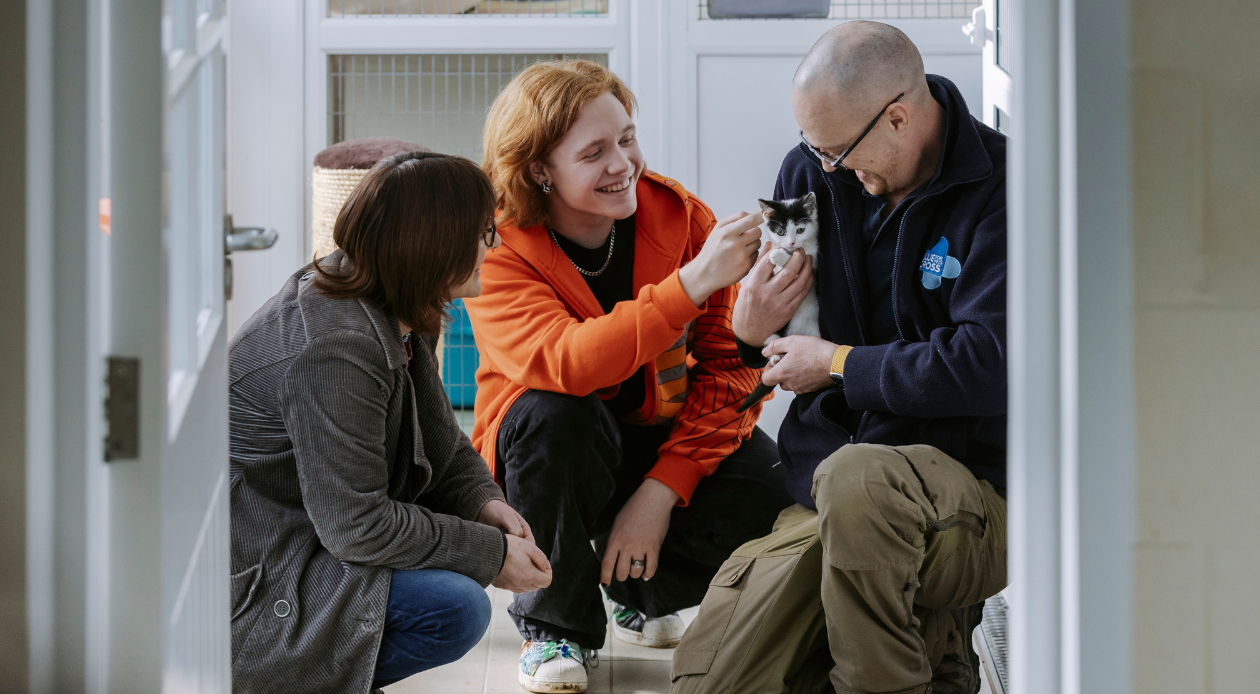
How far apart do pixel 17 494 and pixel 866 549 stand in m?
1.04

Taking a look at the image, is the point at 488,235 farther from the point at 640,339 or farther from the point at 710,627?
the point at 710,627

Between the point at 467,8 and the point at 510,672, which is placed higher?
the point at 467,8

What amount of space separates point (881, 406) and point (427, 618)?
73 cm

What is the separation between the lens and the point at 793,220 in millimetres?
1755

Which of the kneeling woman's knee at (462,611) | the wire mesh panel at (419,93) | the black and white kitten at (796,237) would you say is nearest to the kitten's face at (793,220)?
the black and white kitten at (796,237)

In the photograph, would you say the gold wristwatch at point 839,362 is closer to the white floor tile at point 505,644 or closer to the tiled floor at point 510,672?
the tiled floor at point 510,672

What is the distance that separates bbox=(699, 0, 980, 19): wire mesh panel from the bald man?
5.20 ft

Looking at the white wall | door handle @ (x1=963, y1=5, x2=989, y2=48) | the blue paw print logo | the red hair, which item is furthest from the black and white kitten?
the white wall

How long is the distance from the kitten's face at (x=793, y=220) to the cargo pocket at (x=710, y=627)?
53 centimetres

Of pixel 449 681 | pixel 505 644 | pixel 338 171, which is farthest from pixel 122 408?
pixel 338 171

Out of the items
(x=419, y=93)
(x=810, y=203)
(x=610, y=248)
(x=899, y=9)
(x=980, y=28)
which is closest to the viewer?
(x=810, y=203)

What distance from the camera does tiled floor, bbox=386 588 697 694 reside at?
193 centimetres

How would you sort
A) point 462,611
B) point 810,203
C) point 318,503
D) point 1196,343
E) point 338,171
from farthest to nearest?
point 338,171 < point 810,203 < point 462,611 < point 318,503 < point 1196,343

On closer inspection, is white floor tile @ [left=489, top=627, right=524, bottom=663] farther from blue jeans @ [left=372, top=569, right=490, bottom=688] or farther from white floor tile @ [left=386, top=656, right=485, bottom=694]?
blue jeans @ [left=372, top=569, right=490, bottom=688]
